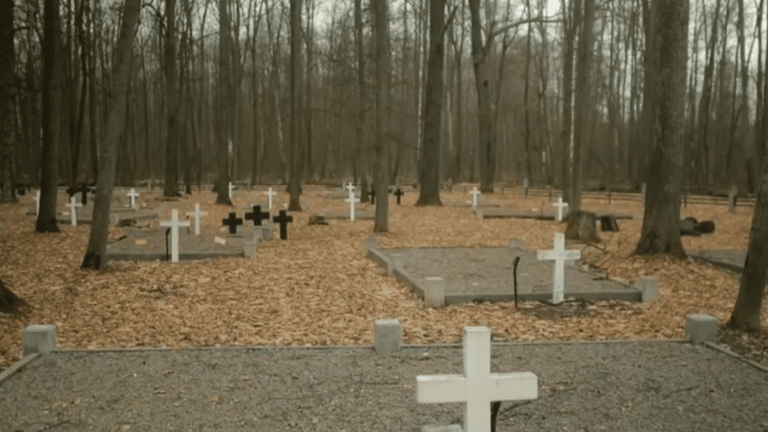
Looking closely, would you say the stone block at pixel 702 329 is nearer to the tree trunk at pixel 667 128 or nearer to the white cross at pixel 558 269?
the white cross at pixel 558 269

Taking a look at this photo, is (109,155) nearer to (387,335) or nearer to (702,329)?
(387,335)

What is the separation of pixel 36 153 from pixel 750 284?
44.4 meters

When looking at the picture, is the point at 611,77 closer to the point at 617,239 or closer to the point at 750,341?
the point at 617,239

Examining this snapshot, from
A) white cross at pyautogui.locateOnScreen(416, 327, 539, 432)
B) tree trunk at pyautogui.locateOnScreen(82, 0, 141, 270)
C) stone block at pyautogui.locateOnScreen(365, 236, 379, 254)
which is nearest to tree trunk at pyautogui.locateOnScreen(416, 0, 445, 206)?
stone block at pyautogui.locateOnScreen(365, 236, 379, 254)

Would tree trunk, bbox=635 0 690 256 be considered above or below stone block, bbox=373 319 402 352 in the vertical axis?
above

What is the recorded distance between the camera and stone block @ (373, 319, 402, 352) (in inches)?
286

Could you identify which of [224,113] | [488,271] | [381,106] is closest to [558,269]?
[488,271]

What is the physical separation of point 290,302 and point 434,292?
2.07 meters

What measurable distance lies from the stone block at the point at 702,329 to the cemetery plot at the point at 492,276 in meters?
2.65

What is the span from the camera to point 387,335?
23.9 ft

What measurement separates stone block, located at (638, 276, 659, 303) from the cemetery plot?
132mm

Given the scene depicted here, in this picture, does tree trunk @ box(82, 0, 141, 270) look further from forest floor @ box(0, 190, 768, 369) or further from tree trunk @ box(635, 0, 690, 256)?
tree trunk @ box(635, 0, 690, 256)

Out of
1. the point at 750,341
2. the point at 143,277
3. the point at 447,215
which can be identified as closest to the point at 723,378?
the point at 750,341

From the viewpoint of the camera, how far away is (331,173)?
200 feet
